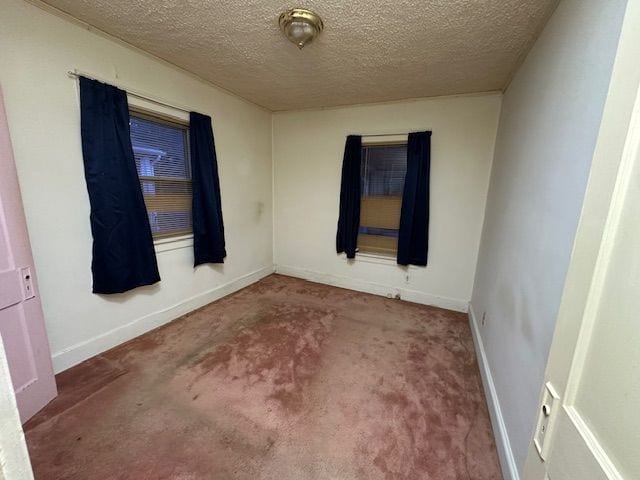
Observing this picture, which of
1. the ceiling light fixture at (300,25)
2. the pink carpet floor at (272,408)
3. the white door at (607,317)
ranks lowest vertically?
the pink carpet floor at (272,408)

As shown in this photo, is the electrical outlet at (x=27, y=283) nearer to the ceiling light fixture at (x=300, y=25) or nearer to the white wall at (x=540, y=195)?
the ceiling light fixture at (x=300, y=25)

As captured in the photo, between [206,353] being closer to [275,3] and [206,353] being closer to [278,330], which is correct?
[278,330]

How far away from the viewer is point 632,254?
1.35 ft

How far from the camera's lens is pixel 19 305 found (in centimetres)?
149

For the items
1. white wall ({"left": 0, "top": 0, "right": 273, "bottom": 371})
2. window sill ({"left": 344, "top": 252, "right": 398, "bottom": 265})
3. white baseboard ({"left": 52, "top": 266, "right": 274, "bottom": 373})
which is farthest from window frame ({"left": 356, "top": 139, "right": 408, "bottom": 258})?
white wall ({"left": 0, "top": 0, "right": 273, "bottom": 371})

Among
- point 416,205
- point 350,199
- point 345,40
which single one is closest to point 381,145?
point 350,199

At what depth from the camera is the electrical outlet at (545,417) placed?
1.87ft

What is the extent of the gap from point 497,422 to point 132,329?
9.22 ft

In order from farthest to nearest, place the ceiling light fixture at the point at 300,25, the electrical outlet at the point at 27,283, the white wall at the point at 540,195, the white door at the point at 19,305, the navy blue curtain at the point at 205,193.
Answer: the navy blue curtain at the point at 205,193, the ceiling light fixture at the point at 300,25, the electrical outlet at the point at 27,283, the white door at the point at 19,305, the white wall at the point at 540,195

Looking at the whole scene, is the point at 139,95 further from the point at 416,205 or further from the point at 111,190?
the point at 416,205

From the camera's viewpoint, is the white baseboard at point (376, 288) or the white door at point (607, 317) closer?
the white door at point (607, 317)

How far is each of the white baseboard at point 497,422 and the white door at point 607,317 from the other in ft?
3.32

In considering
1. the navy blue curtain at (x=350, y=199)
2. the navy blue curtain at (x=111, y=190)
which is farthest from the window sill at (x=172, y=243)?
the navy blue curtain at (x=350, y=199)

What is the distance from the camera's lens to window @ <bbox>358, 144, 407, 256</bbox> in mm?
3264
